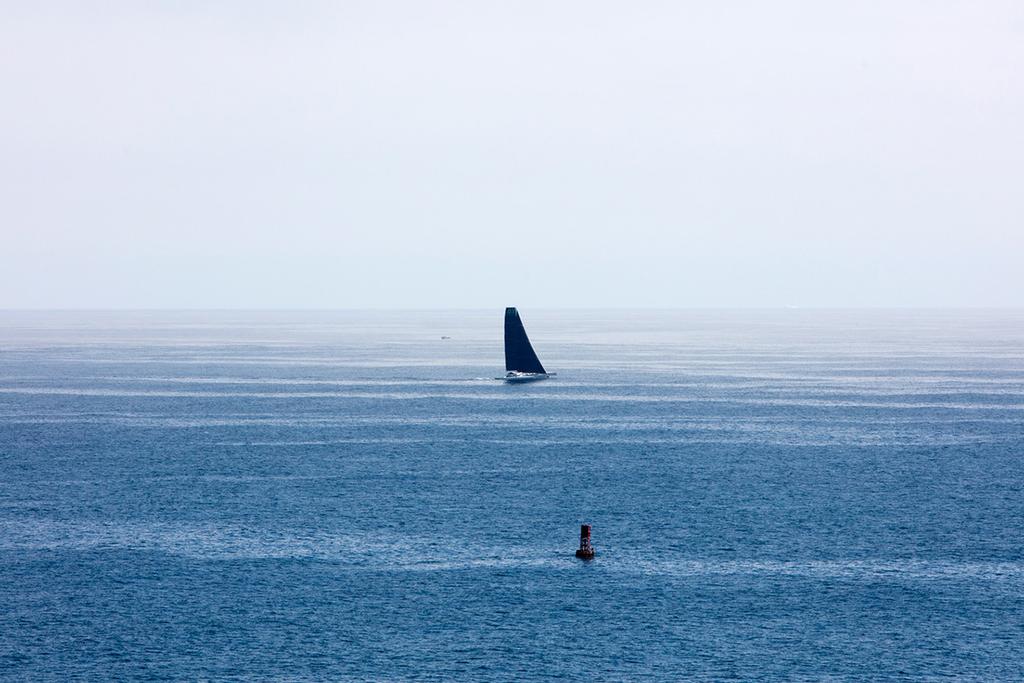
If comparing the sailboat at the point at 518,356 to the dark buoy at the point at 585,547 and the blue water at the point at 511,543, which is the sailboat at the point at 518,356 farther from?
the dark buoy at the point at 585,547

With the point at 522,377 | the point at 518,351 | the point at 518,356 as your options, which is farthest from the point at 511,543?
the point at 522,377

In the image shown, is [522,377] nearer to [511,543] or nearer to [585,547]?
[511,543]

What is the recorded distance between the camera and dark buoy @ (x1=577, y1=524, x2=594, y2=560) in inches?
2109

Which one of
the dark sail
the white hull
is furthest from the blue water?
the white hull

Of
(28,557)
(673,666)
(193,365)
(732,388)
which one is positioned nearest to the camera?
(673,666)

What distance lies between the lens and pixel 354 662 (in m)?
39.4

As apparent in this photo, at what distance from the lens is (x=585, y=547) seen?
5412 centimetres

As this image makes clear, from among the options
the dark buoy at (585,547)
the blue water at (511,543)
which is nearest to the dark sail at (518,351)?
the blue water at (511,543)

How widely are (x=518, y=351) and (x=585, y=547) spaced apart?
91.7 m

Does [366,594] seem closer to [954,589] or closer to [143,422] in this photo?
[954,589]

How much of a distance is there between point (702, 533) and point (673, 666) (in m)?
20.0

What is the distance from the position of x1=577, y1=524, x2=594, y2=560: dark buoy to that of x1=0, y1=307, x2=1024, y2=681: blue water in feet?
3.27

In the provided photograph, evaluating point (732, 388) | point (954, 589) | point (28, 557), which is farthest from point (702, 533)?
point (732, 388)

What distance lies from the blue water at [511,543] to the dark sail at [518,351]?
86.4 ft
